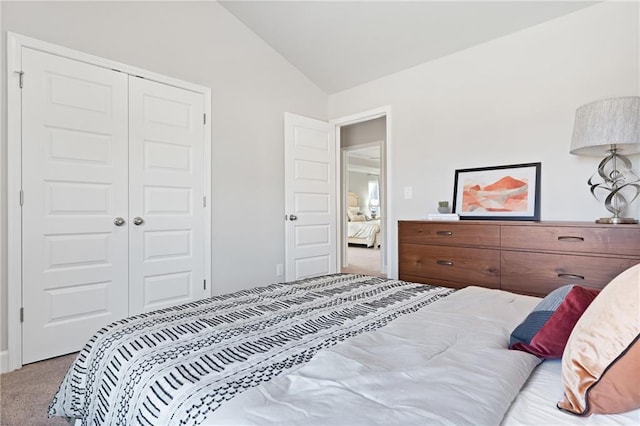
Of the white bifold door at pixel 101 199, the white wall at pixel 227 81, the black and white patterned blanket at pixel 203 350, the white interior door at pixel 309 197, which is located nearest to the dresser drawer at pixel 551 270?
the black and white patterned blanket at pixel 203 350

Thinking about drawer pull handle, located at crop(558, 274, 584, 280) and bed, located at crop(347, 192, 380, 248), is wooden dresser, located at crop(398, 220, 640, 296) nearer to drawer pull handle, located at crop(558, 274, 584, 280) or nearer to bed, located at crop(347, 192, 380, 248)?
drawer pull handle, located at crop(558, 274, 584, 280)

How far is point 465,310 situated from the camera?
1.34m

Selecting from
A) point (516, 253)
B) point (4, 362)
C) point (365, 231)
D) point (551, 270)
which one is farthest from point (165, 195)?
point (365, 231)

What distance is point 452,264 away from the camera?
270 centimetres

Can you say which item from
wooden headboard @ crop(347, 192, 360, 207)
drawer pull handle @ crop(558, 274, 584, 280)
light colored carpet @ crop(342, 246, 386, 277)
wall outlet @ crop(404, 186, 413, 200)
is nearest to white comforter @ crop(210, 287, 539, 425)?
drawer pull handle @ crop(558, 274, 584, 280)

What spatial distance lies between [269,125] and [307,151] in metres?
0.54

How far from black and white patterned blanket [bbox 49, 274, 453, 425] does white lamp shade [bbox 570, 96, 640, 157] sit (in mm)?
1467

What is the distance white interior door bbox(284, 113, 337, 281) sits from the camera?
379 cm

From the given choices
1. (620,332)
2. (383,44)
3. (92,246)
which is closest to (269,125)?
(383,44)

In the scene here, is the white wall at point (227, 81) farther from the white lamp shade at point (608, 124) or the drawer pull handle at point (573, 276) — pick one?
the white lamp shade at point (608, 124)

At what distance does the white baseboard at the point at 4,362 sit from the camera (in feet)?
7.13

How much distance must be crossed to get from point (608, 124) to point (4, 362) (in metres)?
4.02

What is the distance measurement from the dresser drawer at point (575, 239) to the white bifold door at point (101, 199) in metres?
2.59

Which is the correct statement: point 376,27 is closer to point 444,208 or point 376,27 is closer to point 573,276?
point 444,208
